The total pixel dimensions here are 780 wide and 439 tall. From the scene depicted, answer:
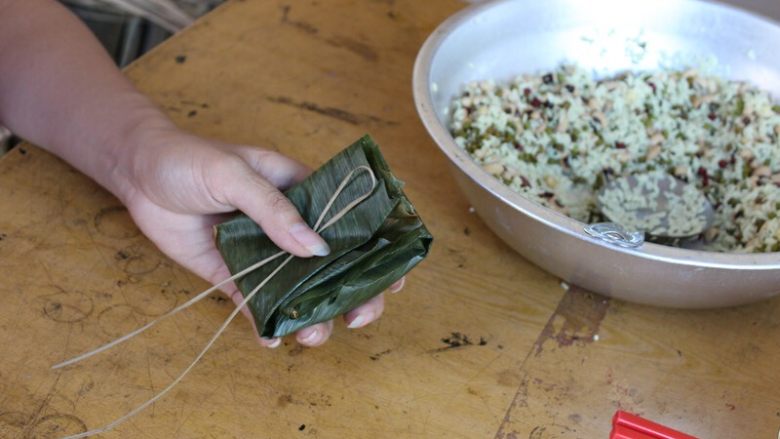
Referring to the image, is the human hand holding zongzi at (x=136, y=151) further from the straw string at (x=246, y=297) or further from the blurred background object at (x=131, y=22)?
the blurred background object at (x=131, y=22)

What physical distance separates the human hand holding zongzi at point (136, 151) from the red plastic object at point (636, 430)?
32 centimetres

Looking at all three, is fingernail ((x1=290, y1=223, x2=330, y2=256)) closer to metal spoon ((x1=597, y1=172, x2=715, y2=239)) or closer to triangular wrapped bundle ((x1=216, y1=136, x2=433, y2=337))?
triangular wrapped bundle ((x1=216, y1=136, x2=433, y2=337))

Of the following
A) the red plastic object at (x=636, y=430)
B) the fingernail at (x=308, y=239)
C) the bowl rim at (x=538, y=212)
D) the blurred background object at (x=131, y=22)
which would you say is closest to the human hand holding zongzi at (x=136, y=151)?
the fingernail at (x=308, y=239)

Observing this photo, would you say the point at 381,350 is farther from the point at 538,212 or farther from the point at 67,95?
the point at 67,95

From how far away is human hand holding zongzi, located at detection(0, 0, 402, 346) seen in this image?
943 millimetres

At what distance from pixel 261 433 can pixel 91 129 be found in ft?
1.71

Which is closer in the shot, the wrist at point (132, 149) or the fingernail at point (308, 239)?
the fingernail at point (308, 239)

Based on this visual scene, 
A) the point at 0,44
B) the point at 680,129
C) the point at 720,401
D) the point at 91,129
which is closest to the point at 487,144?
the point at 680,129

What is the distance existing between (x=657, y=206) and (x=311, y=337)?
1.85 feet

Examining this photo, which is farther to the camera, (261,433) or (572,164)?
(572,164)

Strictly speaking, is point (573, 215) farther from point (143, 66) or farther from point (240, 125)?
point (143, 66)

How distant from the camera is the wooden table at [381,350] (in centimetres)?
91

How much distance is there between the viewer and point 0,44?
1202 mm

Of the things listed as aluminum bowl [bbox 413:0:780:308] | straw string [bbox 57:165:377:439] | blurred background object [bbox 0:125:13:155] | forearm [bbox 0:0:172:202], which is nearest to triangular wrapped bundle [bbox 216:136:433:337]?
straw string [bbox 57:165:377:439]
